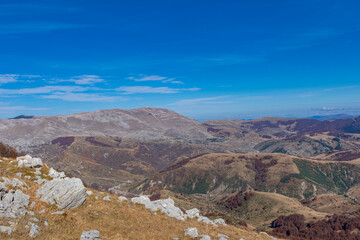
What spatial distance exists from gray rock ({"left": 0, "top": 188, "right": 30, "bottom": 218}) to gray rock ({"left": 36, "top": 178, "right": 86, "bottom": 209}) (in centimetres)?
322

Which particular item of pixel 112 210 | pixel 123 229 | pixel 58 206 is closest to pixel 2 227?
pixel 58 206

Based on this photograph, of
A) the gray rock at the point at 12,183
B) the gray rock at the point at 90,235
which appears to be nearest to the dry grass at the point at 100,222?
the gray rock at the point at 90,235

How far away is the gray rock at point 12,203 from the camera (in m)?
26.0

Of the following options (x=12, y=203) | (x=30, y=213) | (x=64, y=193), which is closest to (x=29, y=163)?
(x=64, y=193)

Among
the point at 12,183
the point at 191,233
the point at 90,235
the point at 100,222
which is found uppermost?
the point at 12,183

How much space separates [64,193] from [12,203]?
6.54 meters

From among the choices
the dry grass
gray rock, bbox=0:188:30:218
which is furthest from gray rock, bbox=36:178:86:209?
gray rock, bbox=0:188:30:218

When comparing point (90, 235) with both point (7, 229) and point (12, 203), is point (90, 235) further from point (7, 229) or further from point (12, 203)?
point (12, 203)

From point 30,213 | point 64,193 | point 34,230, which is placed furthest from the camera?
point 64,193

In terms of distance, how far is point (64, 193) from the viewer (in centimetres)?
3284

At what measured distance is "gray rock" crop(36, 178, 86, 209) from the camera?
32.2m

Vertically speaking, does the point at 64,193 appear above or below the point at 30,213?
above

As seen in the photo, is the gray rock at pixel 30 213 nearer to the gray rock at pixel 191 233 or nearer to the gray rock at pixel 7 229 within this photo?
the gray rock at pixel 7 229

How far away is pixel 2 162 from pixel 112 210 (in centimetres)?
2641
